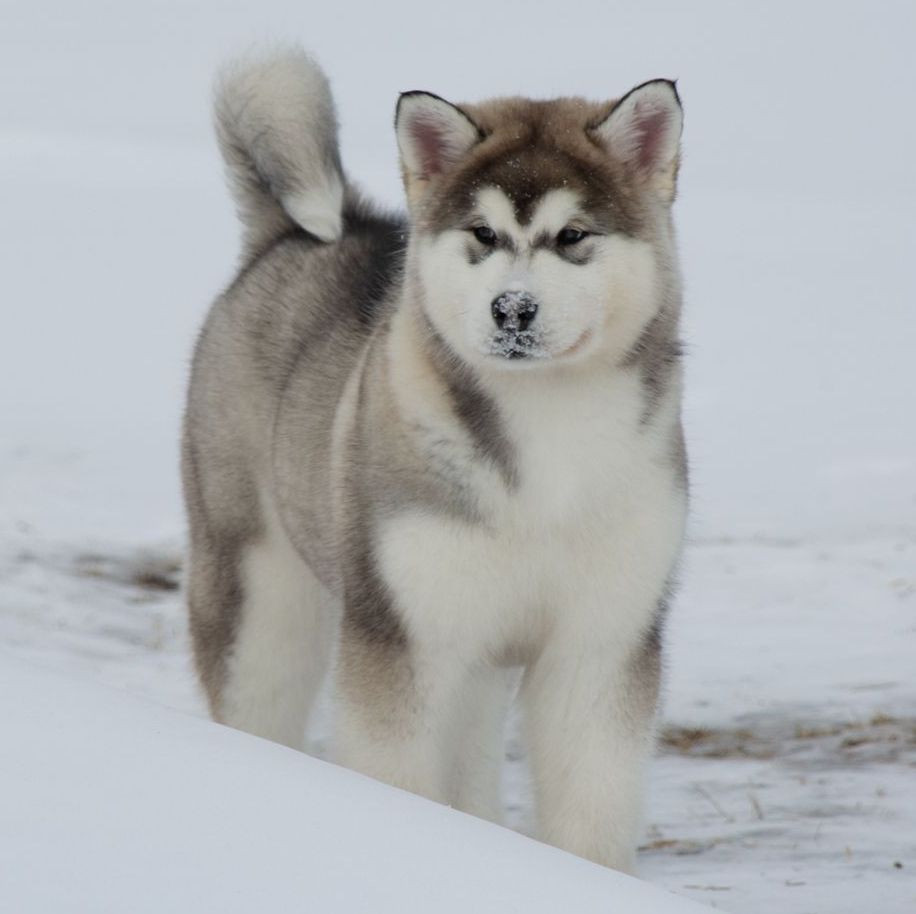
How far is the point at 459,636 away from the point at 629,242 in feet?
2.88

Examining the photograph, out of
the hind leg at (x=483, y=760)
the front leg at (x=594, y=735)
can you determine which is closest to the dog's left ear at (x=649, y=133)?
the front leg at (x=594, y=735)

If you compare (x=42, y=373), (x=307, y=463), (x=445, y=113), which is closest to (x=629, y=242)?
(x=445, y=113)

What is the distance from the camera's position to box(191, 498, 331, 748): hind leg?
4785mm

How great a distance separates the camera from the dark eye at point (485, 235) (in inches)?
144

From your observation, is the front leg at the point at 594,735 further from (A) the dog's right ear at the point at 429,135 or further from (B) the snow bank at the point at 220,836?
(A) the dog's right ear at the point at 429,135

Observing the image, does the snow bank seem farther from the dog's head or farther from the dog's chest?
the dog's head

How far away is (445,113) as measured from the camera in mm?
3838

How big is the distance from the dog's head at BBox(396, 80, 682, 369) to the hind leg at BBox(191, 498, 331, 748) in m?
1.21

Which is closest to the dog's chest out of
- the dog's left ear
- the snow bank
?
the dog's left ear

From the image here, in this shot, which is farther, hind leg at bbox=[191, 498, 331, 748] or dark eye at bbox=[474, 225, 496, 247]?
hind leg at bbox=[191, 498, 331, 748]

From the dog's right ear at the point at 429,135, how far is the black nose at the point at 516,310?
530 mm

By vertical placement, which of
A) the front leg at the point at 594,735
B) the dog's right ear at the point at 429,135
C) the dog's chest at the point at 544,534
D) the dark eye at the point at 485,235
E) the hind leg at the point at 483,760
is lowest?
the hind leg at the point at 483,760

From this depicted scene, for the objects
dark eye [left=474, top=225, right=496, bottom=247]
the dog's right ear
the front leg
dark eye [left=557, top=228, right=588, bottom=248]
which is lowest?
the front leg

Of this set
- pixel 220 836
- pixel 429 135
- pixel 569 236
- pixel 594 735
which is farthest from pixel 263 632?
pixel 220 836
